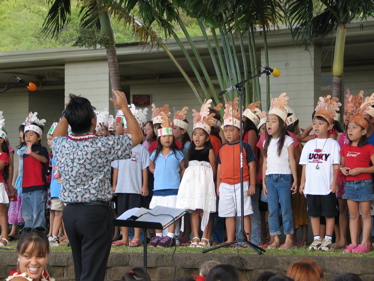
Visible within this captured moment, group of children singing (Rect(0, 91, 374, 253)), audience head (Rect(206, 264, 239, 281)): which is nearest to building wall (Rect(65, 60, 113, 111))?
group of children singing (Rect(0, 91, 374, 253))

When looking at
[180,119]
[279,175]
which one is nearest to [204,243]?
[279,175]

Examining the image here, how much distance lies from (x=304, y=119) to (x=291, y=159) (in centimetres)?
429

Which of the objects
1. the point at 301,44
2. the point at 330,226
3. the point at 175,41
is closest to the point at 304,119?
the point at 301,44

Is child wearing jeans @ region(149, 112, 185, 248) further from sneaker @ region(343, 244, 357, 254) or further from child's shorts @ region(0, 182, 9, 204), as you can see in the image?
sneaker @ region(343, 244, 357, 254)

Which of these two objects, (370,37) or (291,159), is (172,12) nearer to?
(370,37)

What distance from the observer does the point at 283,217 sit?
869 cm

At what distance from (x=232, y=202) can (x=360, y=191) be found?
1.69 m

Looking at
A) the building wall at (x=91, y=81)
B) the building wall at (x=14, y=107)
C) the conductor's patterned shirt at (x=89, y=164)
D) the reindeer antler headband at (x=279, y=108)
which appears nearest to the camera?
the conductor's patterned shirt at (x=89, y=164)

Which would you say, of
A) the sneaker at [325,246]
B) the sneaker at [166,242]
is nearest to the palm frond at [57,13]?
the sneaker at [166,242]

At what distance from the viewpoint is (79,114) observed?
18.8ft

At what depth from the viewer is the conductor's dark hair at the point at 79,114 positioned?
5723 millimetres

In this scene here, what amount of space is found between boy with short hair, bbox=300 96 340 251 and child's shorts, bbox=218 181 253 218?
745mm

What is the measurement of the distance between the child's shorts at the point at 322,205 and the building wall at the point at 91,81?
703cm

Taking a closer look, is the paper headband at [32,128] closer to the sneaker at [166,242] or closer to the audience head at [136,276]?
the sneaker at [166,242]
